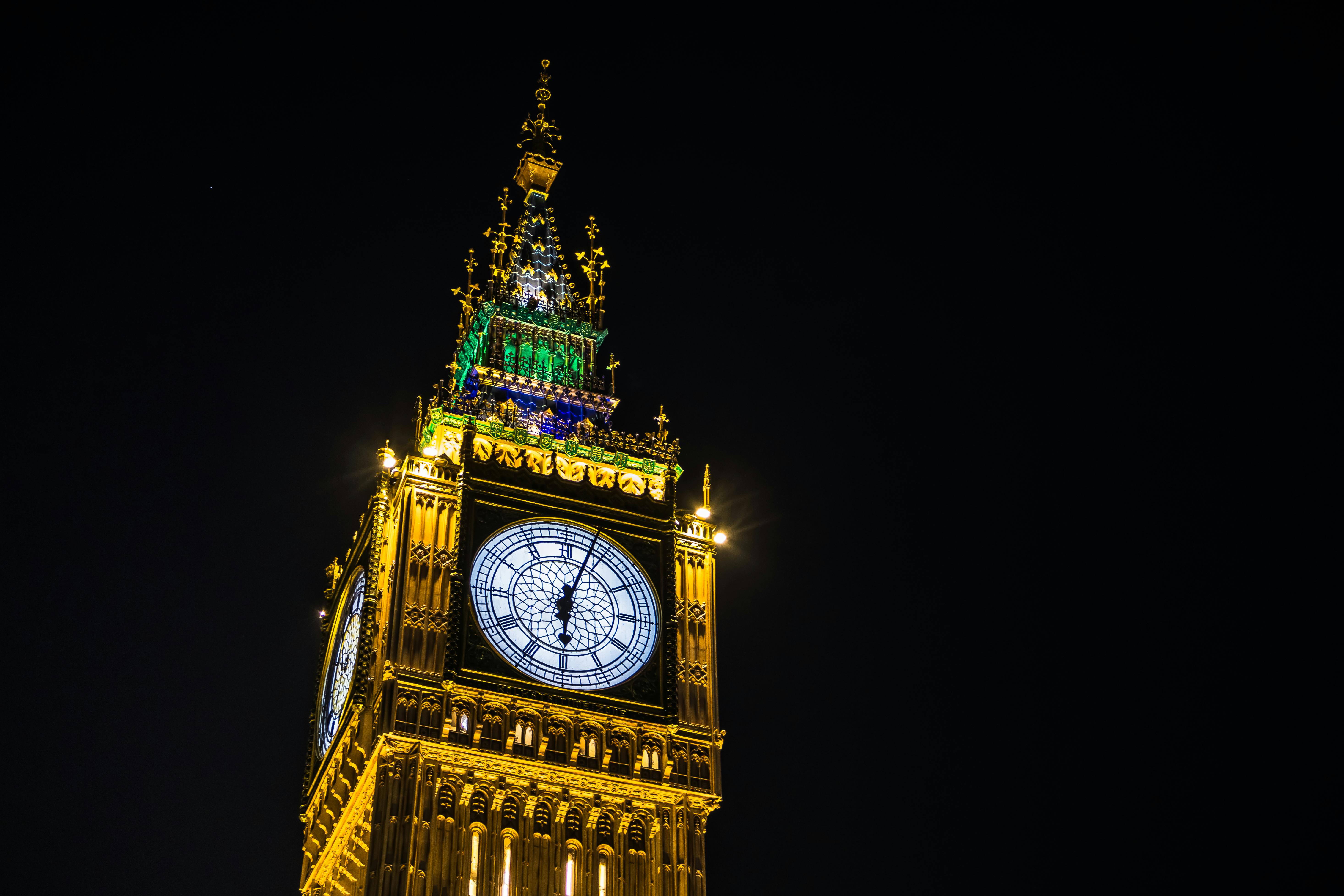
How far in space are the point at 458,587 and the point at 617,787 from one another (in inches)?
269

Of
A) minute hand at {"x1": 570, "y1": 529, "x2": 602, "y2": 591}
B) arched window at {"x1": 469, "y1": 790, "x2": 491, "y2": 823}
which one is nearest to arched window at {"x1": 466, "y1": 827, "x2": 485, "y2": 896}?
arched window at {"x1": 469, "y1": 790, "x2": 491, "y2": 823}

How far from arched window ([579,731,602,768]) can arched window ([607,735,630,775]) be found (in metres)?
0.30

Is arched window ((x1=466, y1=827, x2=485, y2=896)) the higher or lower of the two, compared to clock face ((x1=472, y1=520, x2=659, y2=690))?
lower

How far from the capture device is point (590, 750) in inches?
1908

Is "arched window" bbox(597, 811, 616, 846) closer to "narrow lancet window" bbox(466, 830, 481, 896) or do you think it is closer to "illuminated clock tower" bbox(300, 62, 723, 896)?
"illuminated clock tower" bbox(300, 62, 723, 896)

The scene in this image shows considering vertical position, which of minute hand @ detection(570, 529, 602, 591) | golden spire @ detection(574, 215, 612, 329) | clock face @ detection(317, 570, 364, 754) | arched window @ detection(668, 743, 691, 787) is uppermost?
golden spire @ detection(574, 215, 612, 329)

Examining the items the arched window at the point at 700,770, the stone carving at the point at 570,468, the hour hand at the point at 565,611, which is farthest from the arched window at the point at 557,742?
the stone carving at the point at 570,468

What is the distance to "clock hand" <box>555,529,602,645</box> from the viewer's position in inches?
1976

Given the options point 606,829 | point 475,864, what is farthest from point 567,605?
point 475,864

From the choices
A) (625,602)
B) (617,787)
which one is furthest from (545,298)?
(617,787)

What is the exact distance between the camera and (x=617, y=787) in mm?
48312

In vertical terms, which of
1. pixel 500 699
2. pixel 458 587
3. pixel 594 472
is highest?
pixel 594 472

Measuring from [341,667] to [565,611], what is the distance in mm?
7203

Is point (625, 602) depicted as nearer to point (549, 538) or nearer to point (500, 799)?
point (549, 538)
